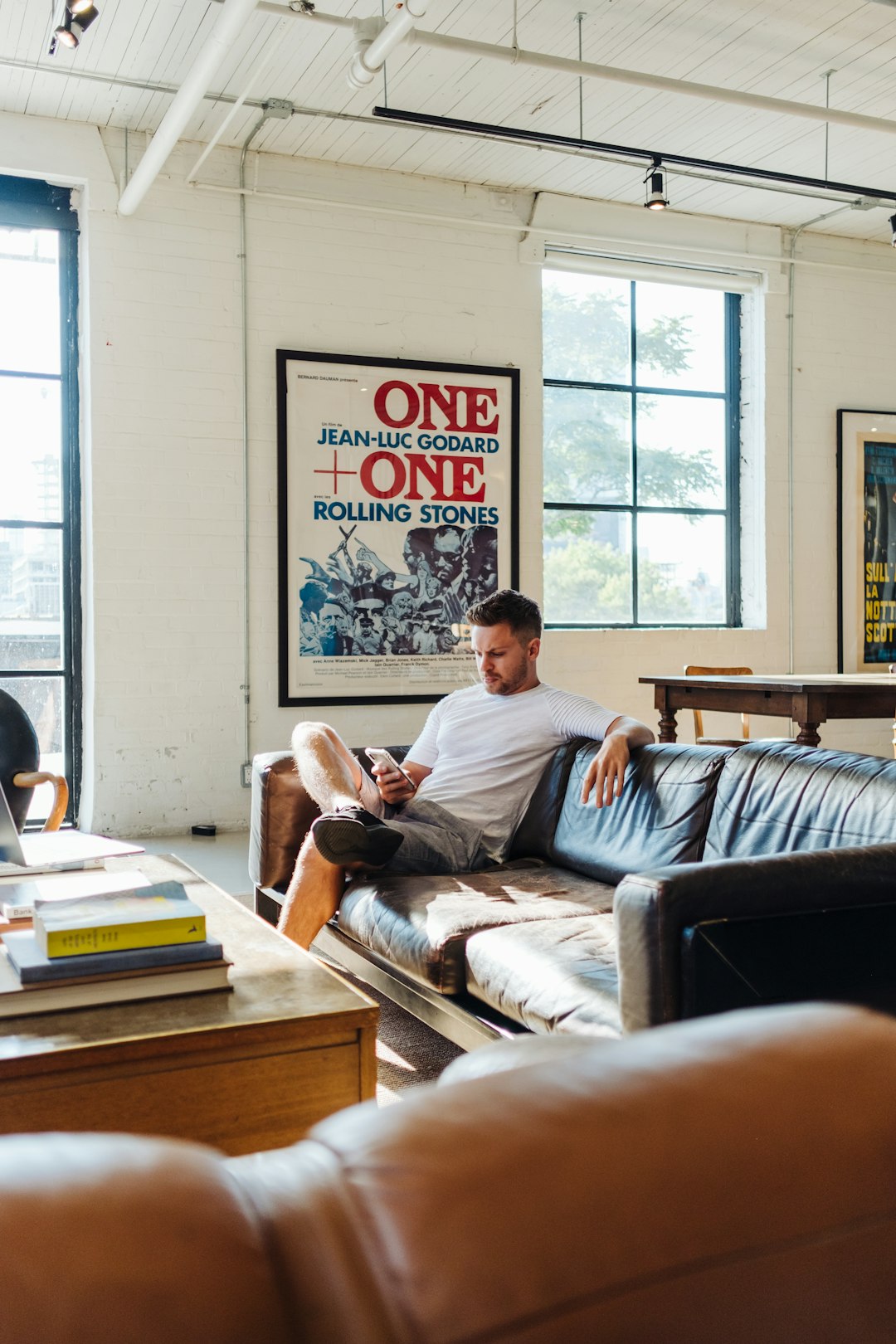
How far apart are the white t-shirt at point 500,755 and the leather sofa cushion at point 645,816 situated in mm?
148

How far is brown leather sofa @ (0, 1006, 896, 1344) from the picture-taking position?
419 mm

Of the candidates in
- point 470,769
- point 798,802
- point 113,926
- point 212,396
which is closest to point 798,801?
point 798,802

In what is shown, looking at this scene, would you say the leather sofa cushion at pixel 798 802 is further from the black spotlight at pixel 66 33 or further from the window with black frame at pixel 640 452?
the window with black frame at pixel 640 452

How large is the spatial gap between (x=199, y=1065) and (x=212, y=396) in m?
4.74

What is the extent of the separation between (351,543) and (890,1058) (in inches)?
226

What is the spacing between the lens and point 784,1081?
531mm

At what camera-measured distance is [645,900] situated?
1.77m

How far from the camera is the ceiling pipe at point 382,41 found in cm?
394

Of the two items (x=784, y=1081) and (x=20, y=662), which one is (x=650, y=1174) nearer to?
(x=784, y=1081)

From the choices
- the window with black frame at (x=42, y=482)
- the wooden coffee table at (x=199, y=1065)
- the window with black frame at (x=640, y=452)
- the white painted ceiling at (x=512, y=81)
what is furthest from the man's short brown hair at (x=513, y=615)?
the window with black frame at (x=640, y=452)

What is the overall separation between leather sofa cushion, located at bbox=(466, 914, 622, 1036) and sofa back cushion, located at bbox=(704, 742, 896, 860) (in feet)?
1.17

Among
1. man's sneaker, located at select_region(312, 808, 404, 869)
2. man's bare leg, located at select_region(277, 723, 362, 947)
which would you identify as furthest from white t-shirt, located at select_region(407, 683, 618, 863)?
man's sneaker, located at select_region(312, 808, 404, 869)

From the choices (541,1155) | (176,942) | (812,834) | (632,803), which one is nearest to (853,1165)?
(541,1155)

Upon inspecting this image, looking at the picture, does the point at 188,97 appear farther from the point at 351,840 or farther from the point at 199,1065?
the point at 199,1065
